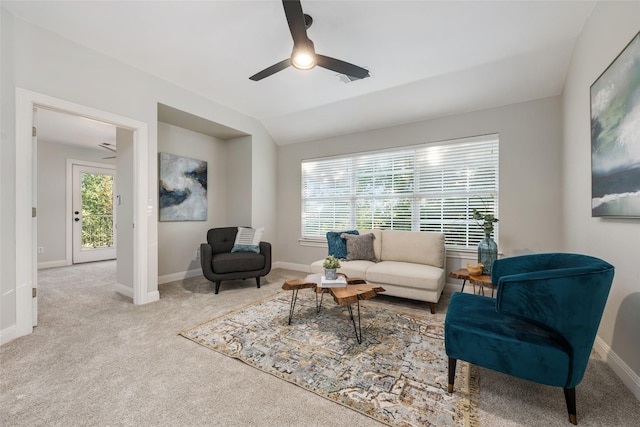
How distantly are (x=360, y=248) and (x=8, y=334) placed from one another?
3610 millimetres

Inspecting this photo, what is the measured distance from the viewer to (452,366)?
1.66 metres

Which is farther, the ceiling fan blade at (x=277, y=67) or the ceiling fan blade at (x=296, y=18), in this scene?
the ceiling fan blade at (x=277, y=67)

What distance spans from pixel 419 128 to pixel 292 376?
365 cm

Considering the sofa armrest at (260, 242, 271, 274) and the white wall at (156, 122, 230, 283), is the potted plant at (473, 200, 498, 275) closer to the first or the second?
the sofa armrest at (260, 242, 271, 274)

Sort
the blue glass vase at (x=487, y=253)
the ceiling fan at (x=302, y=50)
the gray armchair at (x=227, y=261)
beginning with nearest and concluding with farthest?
the ceiling fan at (x=302, y=50) → the blue glass vase at (x=487, y=253) → the gray armchair at (x=227, y=261)

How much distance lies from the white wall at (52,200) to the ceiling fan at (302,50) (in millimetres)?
5649

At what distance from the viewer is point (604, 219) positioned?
6.60ft

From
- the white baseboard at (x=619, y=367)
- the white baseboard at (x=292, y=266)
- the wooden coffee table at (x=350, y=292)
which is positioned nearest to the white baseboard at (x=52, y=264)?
the white baseboard at (x=292, y=266)

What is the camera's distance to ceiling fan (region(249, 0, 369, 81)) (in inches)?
72.1

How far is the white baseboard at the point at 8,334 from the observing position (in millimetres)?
2205

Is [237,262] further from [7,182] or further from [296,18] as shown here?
[296,18]

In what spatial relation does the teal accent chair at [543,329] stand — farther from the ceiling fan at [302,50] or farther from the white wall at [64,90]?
the white wall at [64,90]

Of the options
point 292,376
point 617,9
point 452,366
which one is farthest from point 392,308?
point 617,9

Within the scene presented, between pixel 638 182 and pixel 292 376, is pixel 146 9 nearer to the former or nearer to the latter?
pixel 292 376
